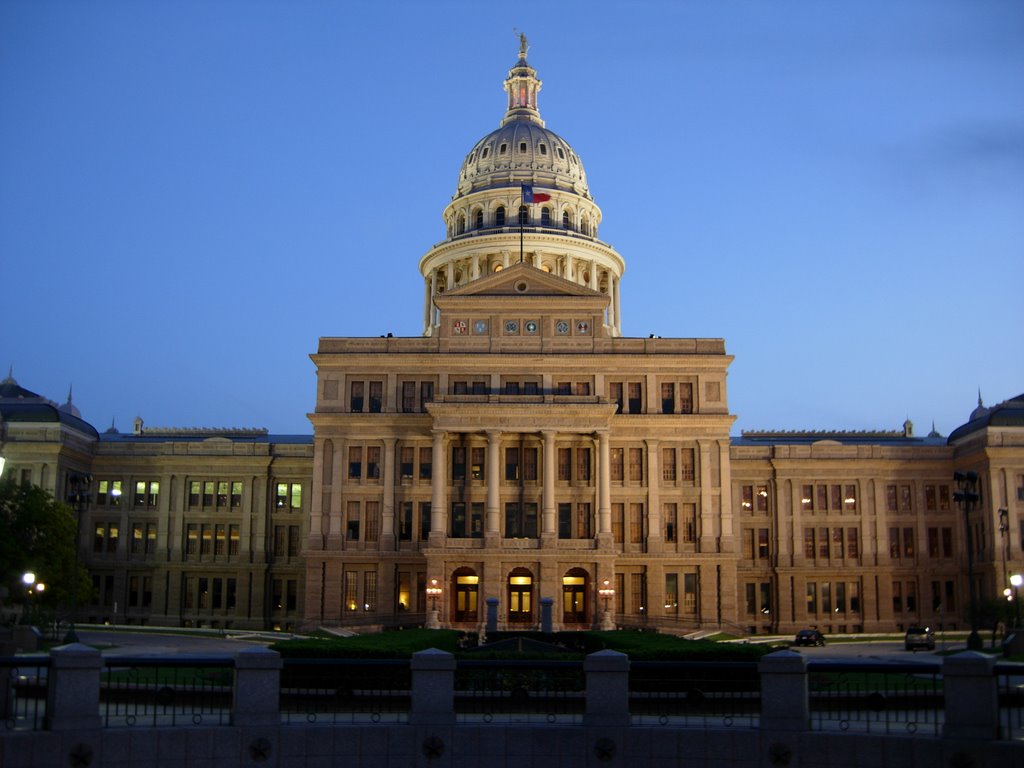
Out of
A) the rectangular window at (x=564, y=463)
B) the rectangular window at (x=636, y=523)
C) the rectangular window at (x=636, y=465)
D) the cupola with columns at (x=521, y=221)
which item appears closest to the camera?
the rectangular window at (x=564, y=463)

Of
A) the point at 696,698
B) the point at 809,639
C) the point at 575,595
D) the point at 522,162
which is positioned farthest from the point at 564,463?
the point at 696,698

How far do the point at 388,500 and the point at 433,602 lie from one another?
385 inches

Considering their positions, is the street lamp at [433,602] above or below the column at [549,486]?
below

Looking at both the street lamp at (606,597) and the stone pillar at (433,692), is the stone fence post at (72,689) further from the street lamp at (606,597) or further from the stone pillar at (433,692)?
the street lamp at (606,597)

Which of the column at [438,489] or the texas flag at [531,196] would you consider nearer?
the column at [438,489]

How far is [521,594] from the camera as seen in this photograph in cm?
8200

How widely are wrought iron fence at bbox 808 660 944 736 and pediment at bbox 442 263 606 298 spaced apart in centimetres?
6096

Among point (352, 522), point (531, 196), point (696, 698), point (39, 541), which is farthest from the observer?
point (531, 196)

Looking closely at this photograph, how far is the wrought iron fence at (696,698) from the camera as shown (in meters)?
25.9

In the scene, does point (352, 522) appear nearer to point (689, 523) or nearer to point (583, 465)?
point (583, 465)

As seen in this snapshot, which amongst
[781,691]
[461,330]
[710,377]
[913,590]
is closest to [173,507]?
[461,330]

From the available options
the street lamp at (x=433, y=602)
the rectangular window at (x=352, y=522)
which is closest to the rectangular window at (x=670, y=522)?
the street lamp at (x=433, y=602)

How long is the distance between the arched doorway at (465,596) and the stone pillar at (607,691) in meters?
57.1

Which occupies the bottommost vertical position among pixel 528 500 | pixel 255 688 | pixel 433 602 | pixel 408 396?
pixel 255 688
